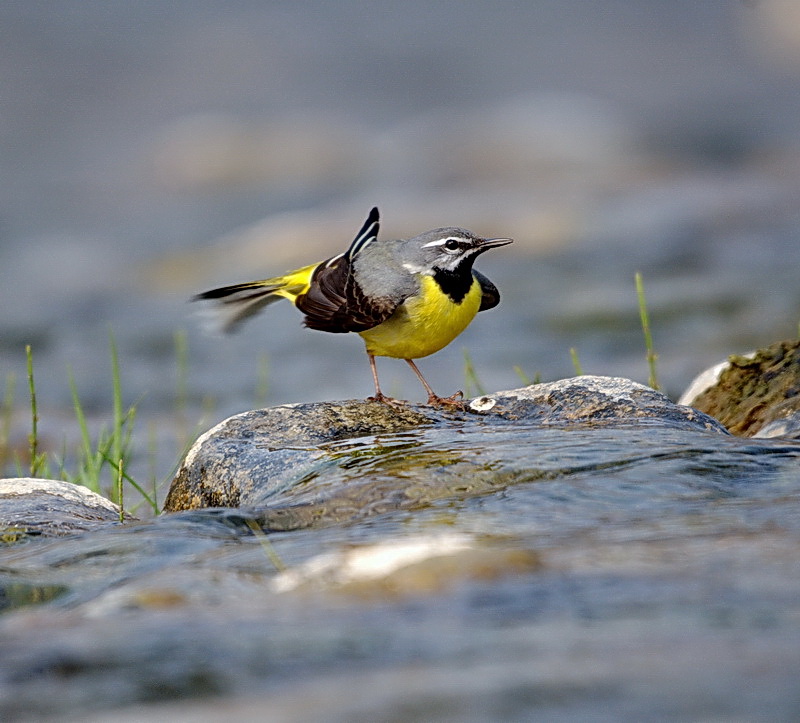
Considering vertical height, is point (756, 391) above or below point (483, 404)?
below

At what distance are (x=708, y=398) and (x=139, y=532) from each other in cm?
378

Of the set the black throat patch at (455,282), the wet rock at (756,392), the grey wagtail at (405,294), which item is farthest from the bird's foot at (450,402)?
the wet rock at (756,392)

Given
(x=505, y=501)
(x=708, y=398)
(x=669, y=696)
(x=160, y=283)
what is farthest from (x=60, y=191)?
(x=669, y=696)

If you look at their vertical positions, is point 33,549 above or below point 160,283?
below

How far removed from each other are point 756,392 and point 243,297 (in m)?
3.25

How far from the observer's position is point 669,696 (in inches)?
95.4

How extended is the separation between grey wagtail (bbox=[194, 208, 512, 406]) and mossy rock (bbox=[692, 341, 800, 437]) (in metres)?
1.43

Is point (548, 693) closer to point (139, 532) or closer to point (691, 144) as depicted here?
point (139, 532)

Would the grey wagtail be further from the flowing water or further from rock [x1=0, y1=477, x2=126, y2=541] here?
the flowing water

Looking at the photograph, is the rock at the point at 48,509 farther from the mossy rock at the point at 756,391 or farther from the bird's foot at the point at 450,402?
the mossy rock at the point at 756,391

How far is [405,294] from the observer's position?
655 centimetres

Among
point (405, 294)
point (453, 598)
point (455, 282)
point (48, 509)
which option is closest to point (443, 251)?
point (455, 282)

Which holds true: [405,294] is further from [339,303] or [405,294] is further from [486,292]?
[486,292]

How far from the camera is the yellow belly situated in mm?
6535
